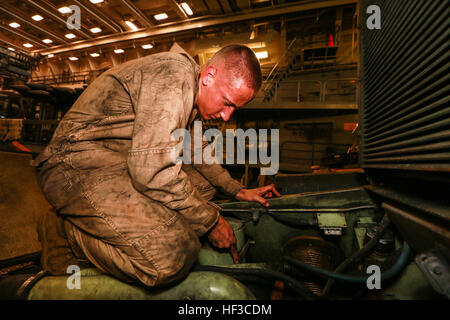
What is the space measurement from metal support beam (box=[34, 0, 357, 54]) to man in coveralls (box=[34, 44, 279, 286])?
32.3ft

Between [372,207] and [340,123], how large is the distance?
8628mm

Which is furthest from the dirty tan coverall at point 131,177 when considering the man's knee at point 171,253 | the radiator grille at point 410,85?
the radiator grille at point 410,85

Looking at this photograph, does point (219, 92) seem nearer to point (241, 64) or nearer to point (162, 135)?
point (241, 64)

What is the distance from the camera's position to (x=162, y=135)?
3.20 ft

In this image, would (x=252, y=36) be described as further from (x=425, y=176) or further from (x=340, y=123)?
(x=425, y=176)

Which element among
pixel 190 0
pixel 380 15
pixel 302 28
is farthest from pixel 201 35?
pixel 380 15

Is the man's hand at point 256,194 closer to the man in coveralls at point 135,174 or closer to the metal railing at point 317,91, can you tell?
the man in coveralls at point 135,174

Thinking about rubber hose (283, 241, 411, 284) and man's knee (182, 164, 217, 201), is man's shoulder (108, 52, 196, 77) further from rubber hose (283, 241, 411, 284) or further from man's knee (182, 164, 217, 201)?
rubber hose (283, 241, 411, 284)

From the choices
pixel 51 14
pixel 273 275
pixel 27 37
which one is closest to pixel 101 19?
pixel 51 14

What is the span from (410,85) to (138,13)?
1235 cm

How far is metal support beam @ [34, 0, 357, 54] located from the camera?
8329 mm

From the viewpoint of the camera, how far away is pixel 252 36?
9680 mm

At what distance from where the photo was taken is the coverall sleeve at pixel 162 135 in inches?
38.1

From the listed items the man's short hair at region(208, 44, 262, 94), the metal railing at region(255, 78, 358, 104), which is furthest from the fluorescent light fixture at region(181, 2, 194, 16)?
the man's short hair at region(208, 44, 262, 94)
